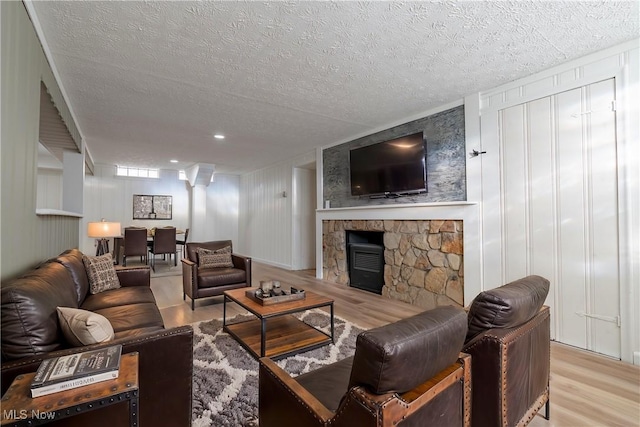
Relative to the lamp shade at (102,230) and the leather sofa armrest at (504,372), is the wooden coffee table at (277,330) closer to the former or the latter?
the leather sofa armrest at (504,372)

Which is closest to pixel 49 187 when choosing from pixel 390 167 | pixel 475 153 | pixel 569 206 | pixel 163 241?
pixel 163 241

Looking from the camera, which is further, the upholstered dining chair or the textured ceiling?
the upholstered dining chair

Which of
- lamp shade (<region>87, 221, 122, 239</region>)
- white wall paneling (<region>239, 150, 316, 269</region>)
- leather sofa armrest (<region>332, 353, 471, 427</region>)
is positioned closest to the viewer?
leather sofa armrest (<region>332, 353, 471, 427</region>)

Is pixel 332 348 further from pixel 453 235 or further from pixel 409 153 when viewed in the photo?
pixel 409 153

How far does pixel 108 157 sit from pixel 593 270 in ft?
25.9

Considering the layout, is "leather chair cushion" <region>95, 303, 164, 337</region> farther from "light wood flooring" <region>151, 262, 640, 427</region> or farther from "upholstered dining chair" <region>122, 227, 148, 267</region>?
"upholstered dining chair" <region>122, 227, 148, 267</region>

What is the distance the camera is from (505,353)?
1189 millimetres

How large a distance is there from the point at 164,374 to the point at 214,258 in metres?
2.63

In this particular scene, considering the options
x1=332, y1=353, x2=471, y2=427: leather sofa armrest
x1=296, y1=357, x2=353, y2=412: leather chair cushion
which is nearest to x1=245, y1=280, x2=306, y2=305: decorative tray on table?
x1=296, y1=357, x2=353, y2=412: leather chair cushion

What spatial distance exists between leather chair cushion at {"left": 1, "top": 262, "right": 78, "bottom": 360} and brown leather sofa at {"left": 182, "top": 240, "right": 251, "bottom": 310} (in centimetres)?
209

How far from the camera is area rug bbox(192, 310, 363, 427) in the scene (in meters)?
1.62

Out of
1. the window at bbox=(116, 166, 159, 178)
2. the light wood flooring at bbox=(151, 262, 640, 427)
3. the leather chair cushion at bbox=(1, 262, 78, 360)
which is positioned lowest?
the light wood flooring at bbox=(151, 262, 640, 427)

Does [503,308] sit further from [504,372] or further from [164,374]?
[164,374]

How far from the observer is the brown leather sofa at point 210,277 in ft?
11.5
